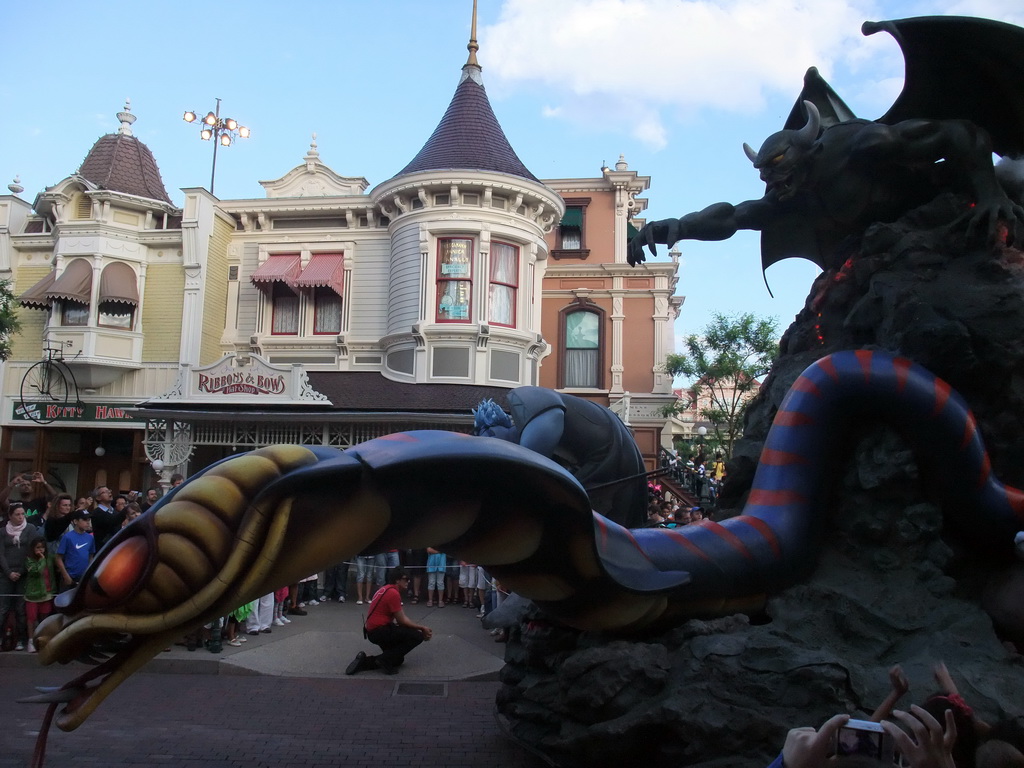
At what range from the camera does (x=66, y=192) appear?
2059 centimetres

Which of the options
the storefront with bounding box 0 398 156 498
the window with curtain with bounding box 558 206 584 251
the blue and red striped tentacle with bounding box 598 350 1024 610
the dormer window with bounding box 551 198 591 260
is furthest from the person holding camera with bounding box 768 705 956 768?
the window with curtain with bounding box 558 206 584 251

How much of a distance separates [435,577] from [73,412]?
12.7 metres

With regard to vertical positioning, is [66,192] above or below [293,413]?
above

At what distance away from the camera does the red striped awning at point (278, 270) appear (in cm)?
1966

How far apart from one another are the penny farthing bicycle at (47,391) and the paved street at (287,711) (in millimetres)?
13362

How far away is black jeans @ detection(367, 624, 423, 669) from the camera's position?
26.1 ft

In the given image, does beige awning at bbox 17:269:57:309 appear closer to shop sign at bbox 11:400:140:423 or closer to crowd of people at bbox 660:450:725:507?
shop sign at bbox 11:400:140:423

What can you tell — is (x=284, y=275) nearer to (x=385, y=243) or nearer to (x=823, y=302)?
(x=385, y=243)

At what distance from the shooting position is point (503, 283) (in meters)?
18.8

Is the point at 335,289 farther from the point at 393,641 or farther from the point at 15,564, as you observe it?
the point at 393,641

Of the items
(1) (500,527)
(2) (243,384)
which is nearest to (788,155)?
(1) (500,527)

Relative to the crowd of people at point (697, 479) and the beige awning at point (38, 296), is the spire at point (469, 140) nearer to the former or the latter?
the crowd of people at point (697, 479)

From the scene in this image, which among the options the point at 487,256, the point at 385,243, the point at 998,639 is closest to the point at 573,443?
the point at 998,639

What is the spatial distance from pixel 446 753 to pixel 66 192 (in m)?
20.1
